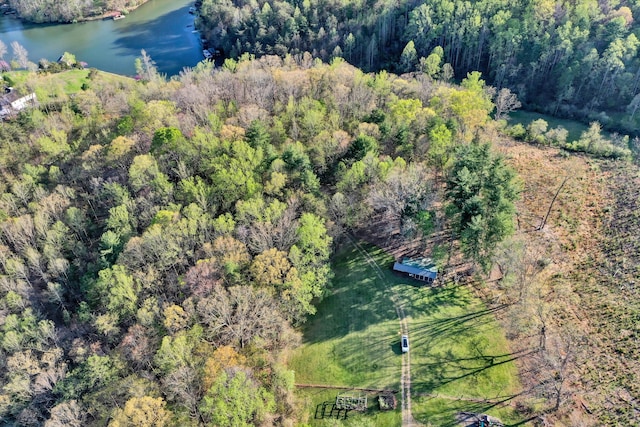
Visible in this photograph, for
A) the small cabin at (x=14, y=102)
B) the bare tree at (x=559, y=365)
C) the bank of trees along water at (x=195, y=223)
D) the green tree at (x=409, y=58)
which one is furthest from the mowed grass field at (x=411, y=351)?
the small cabin at (x=14, y=102)

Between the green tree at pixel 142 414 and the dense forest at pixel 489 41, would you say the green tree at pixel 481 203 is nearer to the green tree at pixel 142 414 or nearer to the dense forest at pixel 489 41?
the green tree at pixel 142 414

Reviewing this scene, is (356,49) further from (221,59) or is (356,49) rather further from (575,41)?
(575,41)

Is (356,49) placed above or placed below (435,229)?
above

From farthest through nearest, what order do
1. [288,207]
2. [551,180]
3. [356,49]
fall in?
1. [356,49]
2. [551,180]
3. [288,207]

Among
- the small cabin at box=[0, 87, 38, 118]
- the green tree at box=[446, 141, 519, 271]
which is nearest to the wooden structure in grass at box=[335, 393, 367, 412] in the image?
the green tree at box=[446, 141, 519, 271]

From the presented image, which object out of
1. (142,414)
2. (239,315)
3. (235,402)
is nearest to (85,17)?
(239,315)

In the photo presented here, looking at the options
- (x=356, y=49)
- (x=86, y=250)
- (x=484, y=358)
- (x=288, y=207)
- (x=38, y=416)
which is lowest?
(x=38, y=416)

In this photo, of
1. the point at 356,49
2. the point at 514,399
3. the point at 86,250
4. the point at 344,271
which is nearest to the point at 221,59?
the point at 356,49
